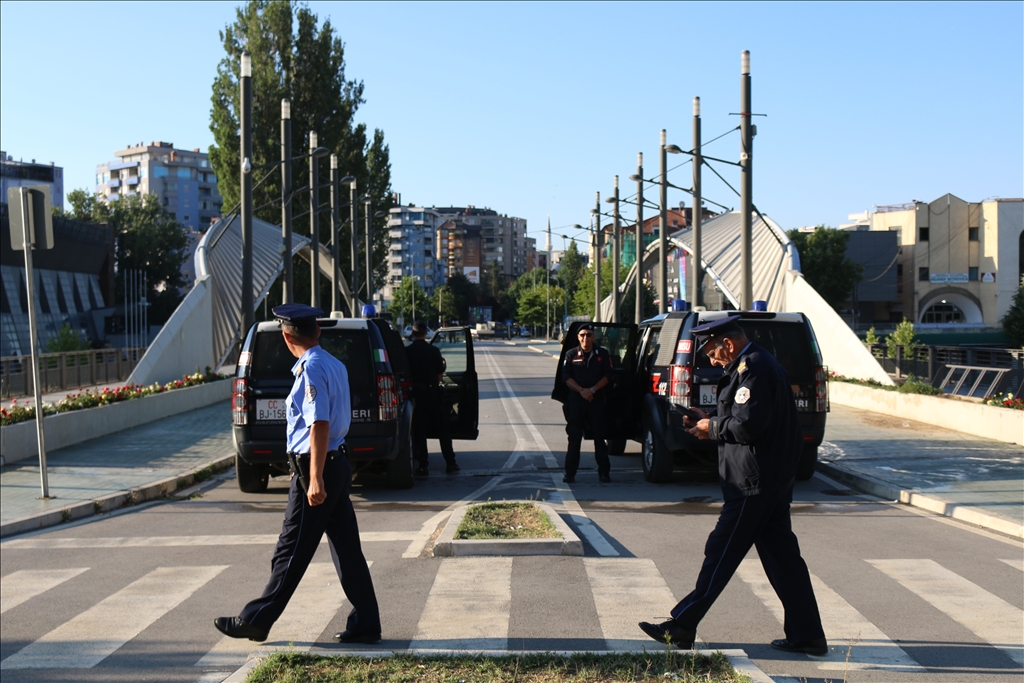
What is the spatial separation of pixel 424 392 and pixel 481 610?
675cm

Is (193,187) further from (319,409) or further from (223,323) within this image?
(319,409)

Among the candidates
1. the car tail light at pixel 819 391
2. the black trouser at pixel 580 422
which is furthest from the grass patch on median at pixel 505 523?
the car tail light at pixel 819 391

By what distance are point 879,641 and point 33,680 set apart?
14.9 ft

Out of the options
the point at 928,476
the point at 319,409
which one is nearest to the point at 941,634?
the point at 319,409

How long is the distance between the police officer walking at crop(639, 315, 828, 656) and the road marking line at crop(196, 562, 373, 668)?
6.49 ft

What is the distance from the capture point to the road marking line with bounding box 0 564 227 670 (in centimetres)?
567

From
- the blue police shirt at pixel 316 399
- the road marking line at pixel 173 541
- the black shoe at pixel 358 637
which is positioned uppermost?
the blue police shirt at pixel 316 399

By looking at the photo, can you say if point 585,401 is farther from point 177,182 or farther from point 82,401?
point 177,182

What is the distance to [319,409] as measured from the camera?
5441 mm

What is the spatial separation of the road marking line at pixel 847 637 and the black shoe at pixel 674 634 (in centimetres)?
67

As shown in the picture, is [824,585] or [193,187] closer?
[824,585]

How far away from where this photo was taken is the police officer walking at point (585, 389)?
38.2 ft

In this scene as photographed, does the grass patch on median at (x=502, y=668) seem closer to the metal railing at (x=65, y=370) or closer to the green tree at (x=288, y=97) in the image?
the metal railing at (x=65, y=370)

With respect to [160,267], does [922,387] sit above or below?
below
